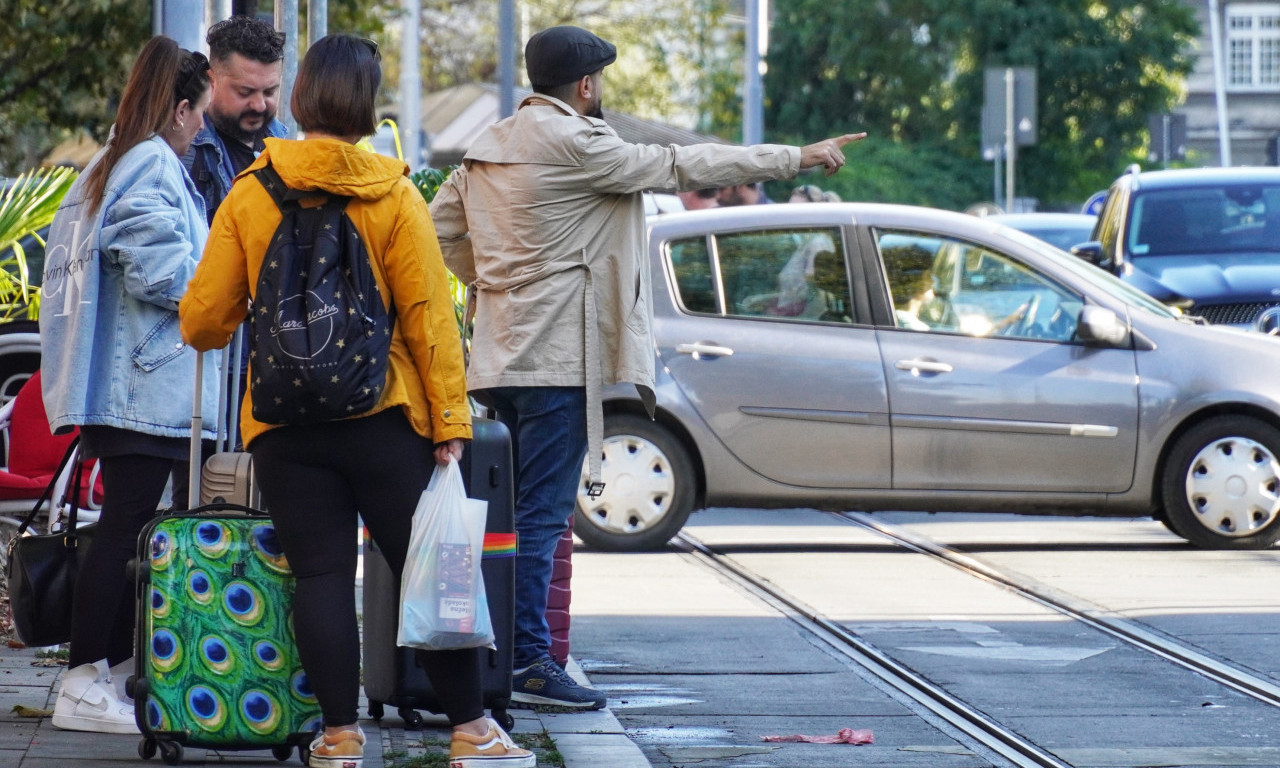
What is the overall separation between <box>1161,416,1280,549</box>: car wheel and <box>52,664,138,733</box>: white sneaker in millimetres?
5899

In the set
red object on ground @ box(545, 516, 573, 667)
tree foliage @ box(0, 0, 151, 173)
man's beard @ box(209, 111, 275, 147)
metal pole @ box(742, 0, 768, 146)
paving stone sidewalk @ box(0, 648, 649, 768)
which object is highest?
metal pole @ box(742, 0, 768, 146)

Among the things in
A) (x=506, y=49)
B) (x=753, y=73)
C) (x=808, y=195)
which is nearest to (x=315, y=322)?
(x=808, y=195)

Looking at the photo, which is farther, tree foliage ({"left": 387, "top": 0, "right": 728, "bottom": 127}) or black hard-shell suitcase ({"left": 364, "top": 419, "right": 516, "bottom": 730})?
tree foliage ({"left": 387, "top": 0, "right": 728, "bottom": 127})

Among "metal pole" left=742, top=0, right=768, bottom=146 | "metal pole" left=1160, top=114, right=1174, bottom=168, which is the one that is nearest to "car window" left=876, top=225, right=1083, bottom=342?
"metal pole" left=742, top=0, right=768, bottom=146

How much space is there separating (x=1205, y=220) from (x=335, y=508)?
33.2ft

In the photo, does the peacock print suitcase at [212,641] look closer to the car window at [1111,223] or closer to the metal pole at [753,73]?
the car window at [1111,223]

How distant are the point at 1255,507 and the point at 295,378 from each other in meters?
6.47

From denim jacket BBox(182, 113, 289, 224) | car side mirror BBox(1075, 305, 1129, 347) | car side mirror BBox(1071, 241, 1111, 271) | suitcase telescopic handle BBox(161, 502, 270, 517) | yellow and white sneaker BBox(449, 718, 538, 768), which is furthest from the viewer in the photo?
car side mirror BBox(1071, 241, 1111, 271)

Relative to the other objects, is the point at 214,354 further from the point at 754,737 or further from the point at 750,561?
the point at 750,561

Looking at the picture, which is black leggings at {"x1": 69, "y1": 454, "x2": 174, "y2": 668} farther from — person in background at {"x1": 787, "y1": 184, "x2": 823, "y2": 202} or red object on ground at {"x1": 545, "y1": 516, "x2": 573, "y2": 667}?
person in background at {"x1": 787, "y1": 184, "x2": 823, "y2": 202}

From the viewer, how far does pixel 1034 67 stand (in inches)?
1868

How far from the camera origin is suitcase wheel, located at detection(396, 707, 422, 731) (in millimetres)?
5184

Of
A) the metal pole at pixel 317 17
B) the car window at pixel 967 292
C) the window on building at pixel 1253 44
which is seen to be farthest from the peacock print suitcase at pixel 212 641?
the window on building at pixel 1253 44

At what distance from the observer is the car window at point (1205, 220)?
13.3 meters
